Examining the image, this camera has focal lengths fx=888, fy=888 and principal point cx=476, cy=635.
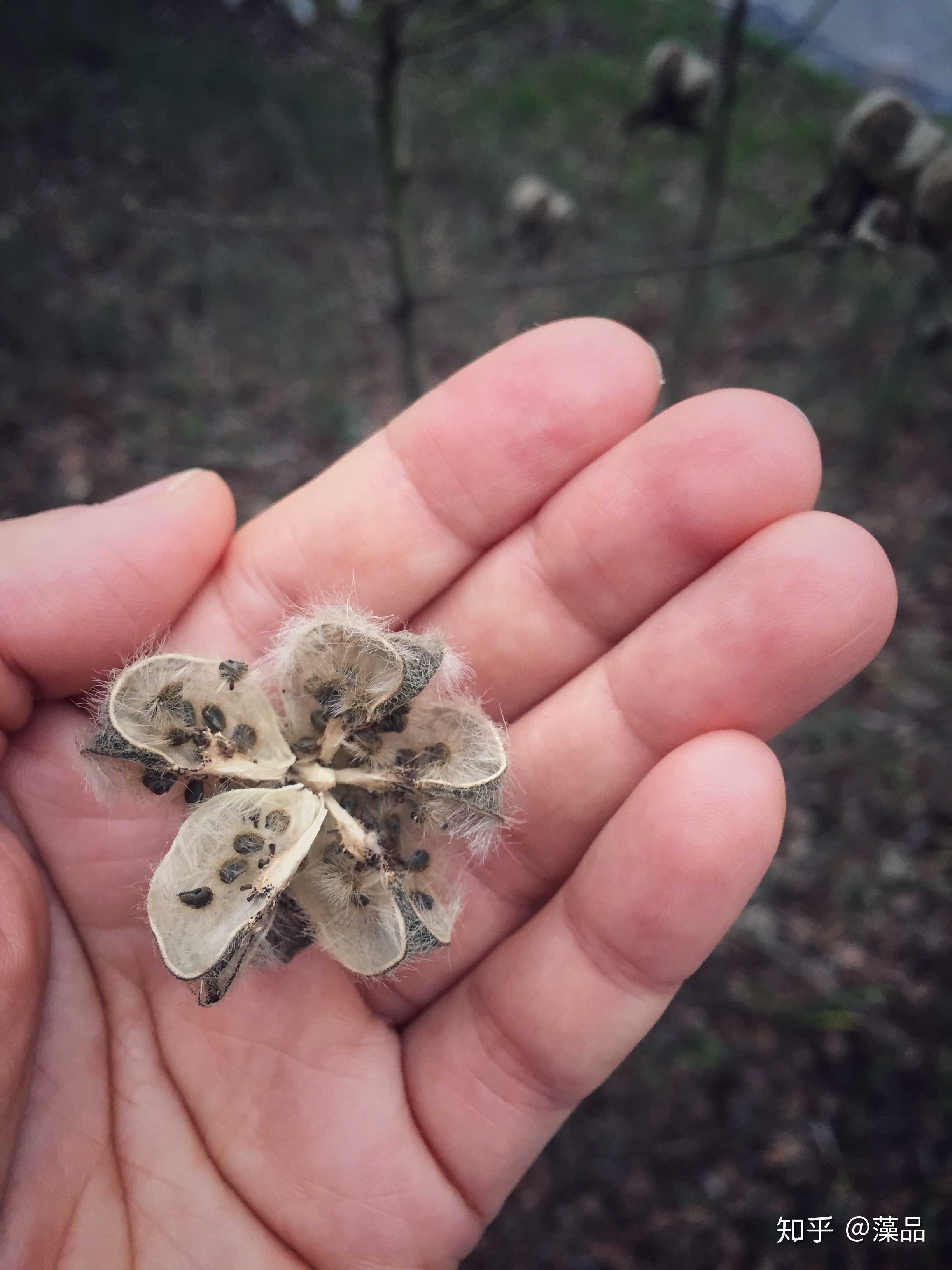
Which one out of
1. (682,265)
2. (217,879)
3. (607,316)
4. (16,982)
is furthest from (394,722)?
(607,316)

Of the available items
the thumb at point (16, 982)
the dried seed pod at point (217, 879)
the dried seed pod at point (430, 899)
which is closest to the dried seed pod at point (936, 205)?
the dried seed pod at point (430, 899)

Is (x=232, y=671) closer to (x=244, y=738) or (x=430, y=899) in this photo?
(x=244, y=738)

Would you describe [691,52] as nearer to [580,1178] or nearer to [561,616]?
[561,616]

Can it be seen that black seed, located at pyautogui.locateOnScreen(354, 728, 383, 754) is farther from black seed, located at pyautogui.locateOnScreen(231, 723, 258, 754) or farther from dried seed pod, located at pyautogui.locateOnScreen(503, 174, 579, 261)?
dried seed pod, located at pyautogui.locateOnScreen(503, 174, 579, 261)

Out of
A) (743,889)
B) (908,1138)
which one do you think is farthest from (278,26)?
(908,1138)

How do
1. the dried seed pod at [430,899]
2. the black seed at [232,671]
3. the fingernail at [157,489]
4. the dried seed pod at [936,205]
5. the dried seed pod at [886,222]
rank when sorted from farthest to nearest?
the dried seed pod at [886,222] < the dried seed pod at [936,205] < the fingernail at [157,489] < the black seed at [232,671] < the dried seed pod at [430,899]

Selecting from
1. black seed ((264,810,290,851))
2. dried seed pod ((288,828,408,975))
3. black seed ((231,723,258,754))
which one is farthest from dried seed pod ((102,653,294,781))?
dried seed pod ((288,828,408,975))

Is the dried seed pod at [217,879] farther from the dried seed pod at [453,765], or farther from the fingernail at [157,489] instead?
the fingernail at [157,489]
